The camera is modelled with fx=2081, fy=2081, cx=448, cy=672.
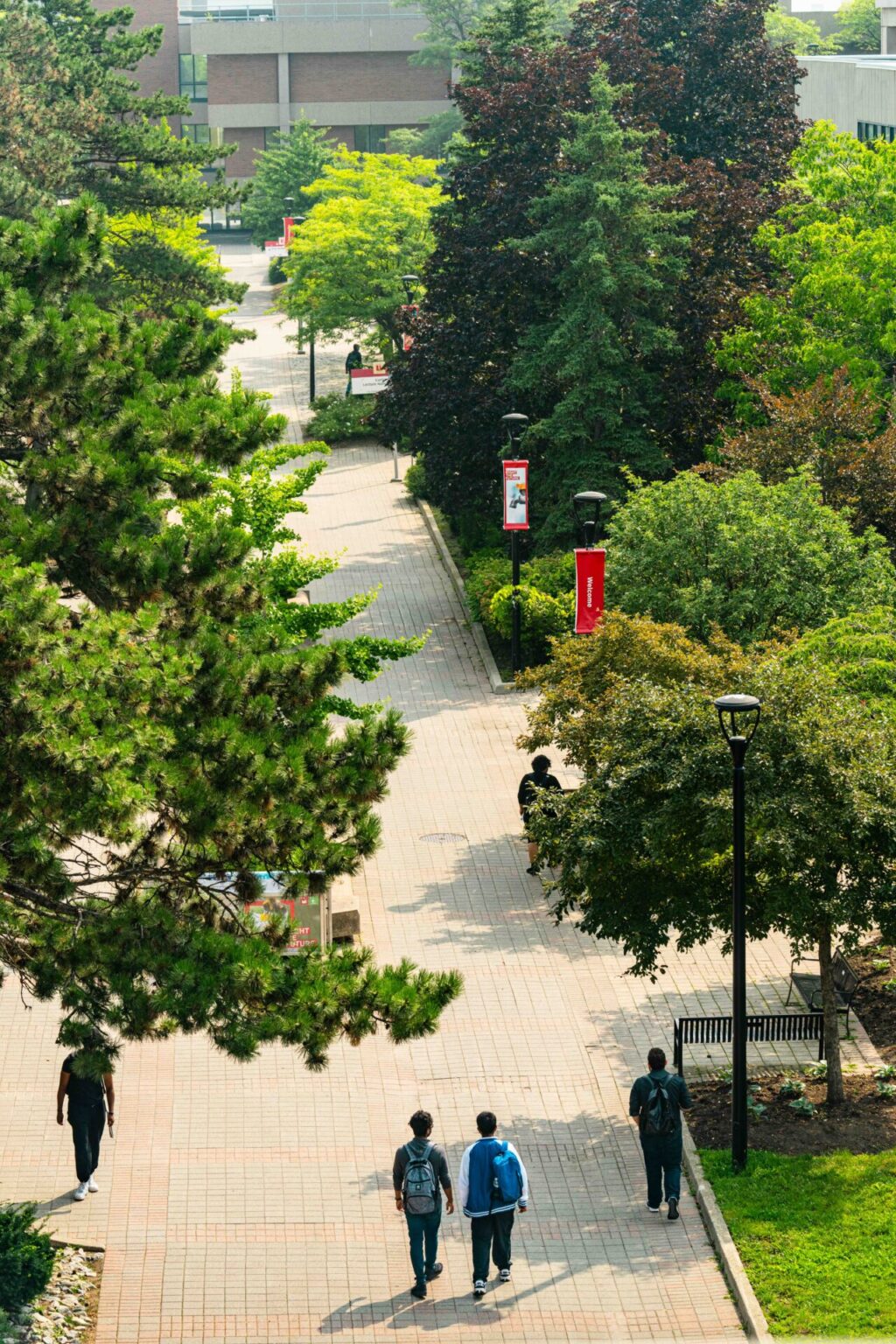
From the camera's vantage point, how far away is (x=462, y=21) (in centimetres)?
9525

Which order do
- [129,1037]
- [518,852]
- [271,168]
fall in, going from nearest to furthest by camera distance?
[129,1037]
[518,852]
[271,168]

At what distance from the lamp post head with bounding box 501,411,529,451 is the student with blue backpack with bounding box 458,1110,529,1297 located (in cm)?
1752

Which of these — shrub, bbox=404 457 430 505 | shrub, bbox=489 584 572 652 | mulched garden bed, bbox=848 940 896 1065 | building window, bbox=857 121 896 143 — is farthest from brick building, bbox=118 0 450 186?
mulched garden bed, bbox=848 940 896 1065

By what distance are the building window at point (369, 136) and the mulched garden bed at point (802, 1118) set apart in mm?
83393

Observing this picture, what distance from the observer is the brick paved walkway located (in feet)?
48.8

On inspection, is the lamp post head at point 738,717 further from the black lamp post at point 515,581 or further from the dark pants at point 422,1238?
the black lamp post at point 515,581

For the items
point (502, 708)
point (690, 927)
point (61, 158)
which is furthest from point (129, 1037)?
point (61, 158)

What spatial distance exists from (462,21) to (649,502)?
247 ft

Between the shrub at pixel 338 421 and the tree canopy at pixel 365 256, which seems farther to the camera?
the shrub at pixel 338 421

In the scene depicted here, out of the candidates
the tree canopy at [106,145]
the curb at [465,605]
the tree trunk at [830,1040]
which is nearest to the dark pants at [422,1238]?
the tree trunk at [830,1040]

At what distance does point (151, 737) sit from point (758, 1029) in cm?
791

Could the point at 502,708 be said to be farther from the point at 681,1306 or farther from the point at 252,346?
the point at 252,346

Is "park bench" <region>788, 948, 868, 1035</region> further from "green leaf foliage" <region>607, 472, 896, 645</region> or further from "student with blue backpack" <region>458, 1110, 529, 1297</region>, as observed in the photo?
"student with blue backpack" <region>458, 1110, 529, 1297</region>

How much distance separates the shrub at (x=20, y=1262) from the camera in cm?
1396
